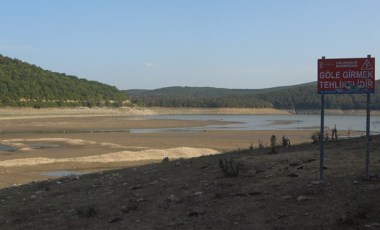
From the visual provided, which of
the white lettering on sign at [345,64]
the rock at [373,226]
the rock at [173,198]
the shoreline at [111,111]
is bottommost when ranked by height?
the shoreline at [111,111]

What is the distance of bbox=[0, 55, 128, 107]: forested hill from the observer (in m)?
123

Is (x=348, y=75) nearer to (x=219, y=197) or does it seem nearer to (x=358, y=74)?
(x=358, y=74)

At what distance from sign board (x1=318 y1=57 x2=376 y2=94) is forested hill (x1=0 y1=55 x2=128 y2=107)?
371 feet

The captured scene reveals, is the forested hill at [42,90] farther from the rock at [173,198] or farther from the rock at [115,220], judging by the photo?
the rock at [115,220]

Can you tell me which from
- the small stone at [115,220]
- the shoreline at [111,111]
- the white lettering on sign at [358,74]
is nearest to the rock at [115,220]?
the small stone at [115,220]

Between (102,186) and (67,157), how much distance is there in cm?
1775

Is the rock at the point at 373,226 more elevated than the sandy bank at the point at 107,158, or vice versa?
the rock at the point at 373,226

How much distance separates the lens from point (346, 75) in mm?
8156

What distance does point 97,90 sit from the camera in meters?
169

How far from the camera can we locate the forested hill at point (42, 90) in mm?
123000

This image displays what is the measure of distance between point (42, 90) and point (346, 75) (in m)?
133

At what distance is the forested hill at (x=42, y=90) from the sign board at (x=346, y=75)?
113 meters

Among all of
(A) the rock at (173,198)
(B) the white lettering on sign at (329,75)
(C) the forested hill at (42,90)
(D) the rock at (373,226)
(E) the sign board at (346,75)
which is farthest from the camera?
(C) the forested hill at (42,90)

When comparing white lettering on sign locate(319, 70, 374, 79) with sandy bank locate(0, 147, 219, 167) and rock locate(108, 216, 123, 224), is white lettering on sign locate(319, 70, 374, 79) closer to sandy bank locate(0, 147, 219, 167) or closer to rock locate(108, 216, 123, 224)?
rock locate(108, 216, 123, 224)
